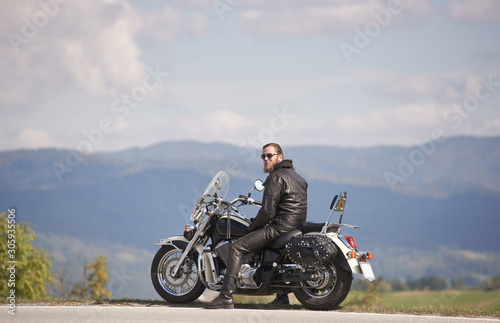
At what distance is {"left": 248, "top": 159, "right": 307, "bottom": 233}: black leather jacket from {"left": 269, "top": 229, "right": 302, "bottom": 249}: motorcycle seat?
0.05 metres

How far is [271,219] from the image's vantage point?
8.72m

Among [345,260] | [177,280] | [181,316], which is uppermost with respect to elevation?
[345,260]

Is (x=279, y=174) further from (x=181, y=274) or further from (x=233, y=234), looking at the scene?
(x=181, y=274)

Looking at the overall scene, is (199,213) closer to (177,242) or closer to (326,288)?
(177,242)

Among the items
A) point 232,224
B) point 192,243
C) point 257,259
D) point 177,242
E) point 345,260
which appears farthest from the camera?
point 177,242

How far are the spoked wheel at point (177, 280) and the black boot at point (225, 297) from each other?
0.66 metres

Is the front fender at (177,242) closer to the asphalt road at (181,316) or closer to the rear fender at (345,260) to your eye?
the asphalt road at (181,316)

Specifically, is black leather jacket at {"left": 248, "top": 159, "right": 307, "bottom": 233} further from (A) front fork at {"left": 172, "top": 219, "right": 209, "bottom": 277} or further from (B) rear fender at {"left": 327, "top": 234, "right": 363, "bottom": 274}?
(A) front fork at {"left": 172, "top": 219, "right": 209, "bottom": 277}

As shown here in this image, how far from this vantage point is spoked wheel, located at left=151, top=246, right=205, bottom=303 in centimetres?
930

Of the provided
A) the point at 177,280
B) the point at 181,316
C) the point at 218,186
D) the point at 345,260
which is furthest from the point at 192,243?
the point at 345,260

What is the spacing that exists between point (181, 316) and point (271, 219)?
5.10ft

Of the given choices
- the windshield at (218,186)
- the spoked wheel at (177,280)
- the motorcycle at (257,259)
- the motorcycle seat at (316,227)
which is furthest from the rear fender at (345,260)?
the spoked wheel at (177,280)

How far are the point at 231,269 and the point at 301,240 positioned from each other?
3.01 ft

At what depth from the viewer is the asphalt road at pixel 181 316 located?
25.7ft
